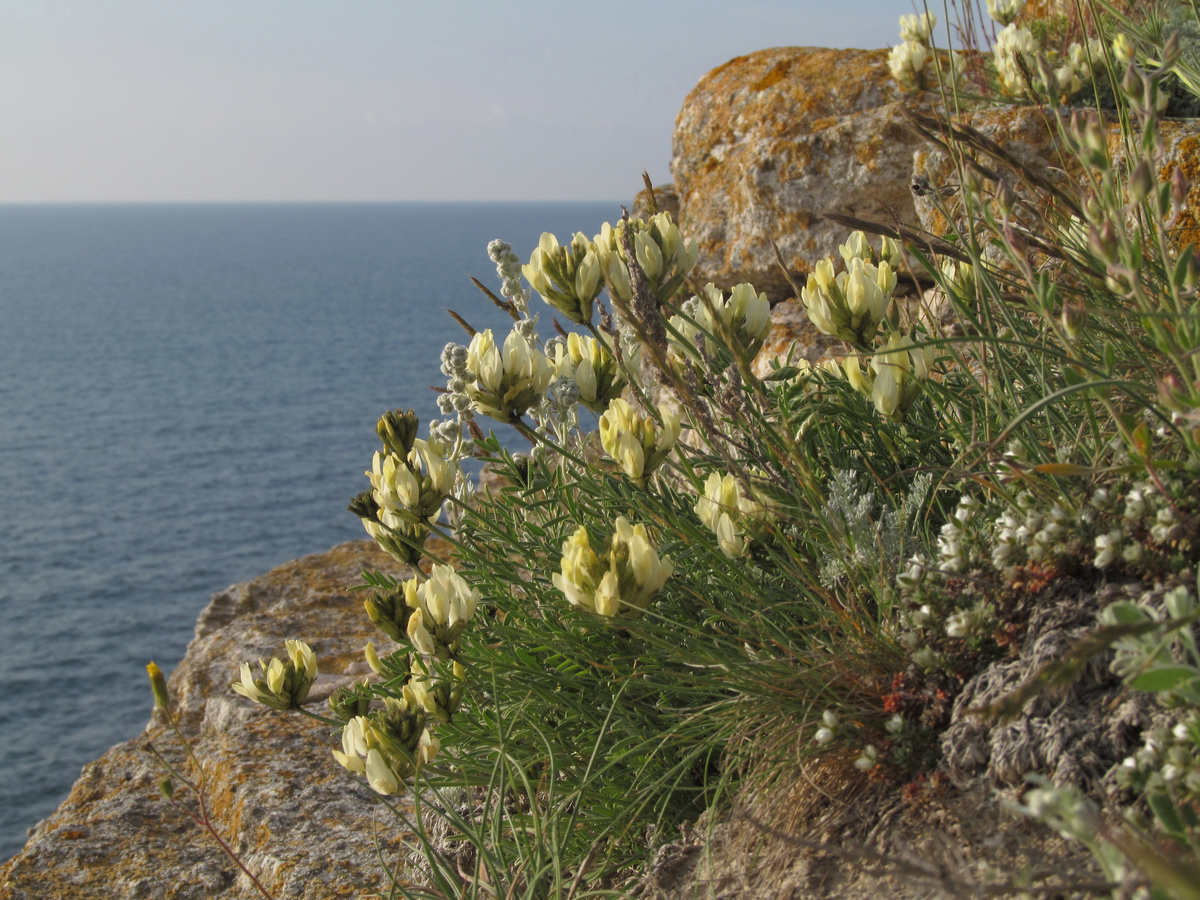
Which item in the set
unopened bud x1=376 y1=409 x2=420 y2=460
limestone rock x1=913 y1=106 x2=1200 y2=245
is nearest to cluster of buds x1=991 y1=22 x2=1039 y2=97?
limestone rock x1=913 y1=106 x2=1200 y2=245

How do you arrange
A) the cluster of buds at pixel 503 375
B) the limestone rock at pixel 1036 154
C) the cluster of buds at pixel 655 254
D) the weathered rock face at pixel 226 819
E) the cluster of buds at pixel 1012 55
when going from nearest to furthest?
the cluster of buds at pixel 655 254
the cluster of buds at pixel 503 375
the weathered rock face at pixel 226 819
the limestone rock at pixel 1036 154
the cluster of buds at pixel 1012 55

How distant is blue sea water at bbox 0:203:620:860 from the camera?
23484mm

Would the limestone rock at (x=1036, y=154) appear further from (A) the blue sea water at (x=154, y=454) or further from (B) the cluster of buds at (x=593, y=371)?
(A) the blue sea water at (x=154, y=454)

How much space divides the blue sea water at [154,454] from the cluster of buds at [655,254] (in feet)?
11.1

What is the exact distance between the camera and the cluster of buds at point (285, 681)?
1958 mm

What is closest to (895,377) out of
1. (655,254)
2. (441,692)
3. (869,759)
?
(655,254)

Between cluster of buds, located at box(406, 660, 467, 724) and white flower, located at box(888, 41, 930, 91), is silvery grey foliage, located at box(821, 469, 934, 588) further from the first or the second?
white flower, located at box(888, 41, 930, 91)

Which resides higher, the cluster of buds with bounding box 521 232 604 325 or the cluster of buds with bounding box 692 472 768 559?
the cluster of buds with bounding box 521 232 604 325

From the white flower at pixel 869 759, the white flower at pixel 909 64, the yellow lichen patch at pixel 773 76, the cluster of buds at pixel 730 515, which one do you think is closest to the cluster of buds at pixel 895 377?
the cluster of buds at pixel 730 515

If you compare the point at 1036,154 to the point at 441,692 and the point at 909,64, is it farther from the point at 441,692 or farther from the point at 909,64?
the point at 441,692

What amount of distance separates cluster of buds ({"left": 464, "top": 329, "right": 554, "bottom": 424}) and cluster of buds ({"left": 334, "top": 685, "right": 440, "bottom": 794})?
66 centimetres

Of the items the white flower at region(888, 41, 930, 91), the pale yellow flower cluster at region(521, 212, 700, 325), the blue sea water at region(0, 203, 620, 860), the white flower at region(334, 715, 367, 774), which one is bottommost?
the blue sea water at region(0, 203, 620, 860)

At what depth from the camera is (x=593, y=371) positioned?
2.07 metres

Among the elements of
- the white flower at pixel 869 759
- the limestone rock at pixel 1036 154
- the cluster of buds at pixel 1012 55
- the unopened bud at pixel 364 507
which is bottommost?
the white flower at pixel 869 759
